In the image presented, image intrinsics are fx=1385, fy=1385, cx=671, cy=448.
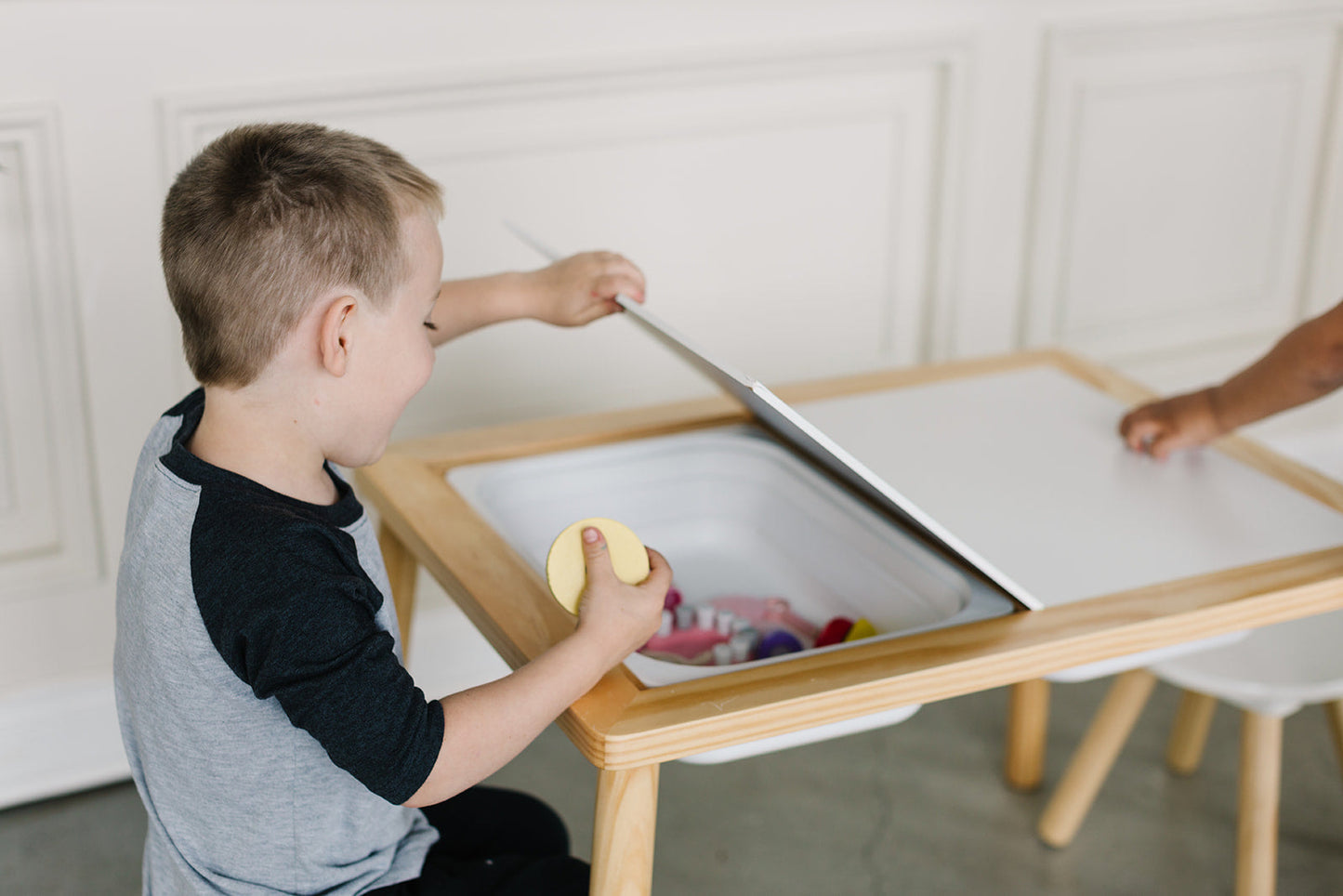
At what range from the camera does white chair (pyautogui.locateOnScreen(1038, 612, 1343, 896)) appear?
152 cm

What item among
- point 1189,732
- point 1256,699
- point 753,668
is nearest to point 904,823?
point 1189,732

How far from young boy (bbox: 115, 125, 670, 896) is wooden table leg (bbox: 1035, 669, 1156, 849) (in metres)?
0.93

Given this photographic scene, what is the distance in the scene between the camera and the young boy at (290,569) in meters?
0.93

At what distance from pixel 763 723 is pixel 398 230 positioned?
445mm

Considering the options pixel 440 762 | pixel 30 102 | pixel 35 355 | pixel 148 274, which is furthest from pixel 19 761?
pixel 440 762

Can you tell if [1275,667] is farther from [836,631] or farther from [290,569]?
[290,569]

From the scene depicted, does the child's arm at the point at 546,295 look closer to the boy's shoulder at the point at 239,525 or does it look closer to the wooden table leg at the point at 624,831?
the boy's shoulder at the point at 239,525

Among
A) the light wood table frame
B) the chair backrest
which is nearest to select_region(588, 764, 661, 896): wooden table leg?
the light wood table frame

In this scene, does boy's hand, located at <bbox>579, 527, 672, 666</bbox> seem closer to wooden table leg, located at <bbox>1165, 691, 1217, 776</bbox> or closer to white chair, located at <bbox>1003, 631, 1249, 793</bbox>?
white chair, located at <bbox>1003, 631, 1249, 793</bbox>

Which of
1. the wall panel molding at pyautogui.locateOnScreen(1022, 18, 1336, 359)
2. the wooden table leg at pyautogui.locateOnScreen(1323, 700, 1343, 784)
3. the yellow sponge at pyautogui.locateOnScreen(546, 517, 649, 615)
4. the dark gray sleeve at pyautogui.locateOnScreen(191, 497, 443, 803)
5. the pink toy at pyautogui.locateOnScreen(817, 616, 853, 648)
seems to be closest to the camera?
the dark gray sleeve at pyautogui.locateOnScreen(191, 497, 443, 803)

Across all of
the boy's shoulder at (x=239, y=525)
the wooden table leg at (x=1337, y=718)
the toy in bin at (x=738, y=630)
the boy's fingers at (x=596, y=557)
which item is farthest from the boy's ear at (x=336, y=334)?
the wooden table leg at (x=1337, y=718)

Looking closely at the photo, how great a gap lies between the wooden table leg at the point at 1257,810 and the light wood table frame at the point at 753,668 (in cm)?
36

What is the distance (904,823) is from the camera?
1902 millimetres

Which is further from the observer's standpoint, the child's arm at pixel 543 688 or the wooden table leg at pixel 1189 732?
the wooden table leg at pixel 1189 732
